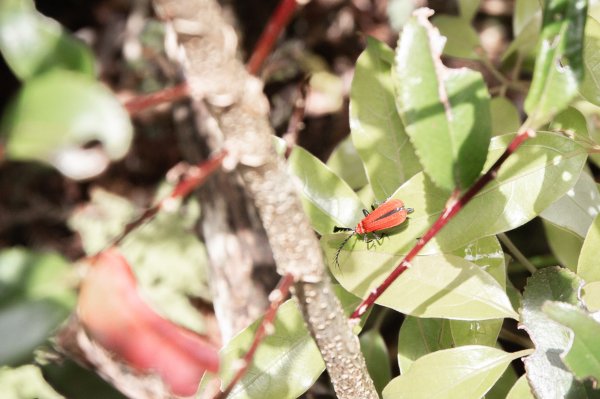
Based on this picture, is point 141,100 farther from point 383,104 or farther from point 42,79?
point 383,104

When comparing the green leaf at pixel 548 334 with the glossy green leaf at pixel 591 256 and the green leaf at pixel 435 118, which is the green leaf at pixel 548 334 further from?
the green leaf at pixel 435 118

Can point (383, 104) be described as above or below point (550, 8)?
below

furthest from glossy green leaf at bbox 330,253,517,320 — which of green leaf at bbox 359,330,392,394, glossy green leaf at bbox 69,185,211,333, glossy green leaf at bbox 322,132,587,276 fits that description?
glossy green leaf at bbox 69,185,211,333

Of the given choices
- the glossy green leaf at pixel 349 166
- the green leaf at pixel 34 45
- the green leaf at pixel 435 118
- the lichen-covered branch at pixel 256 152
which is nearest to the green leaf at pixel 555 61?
the green leaf at pixel 435 118

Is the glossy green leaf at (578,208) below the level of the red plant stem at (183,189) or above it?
below

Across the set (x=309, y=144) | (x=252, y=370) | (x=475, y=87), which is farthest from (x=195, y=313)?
(x=475, y=87)

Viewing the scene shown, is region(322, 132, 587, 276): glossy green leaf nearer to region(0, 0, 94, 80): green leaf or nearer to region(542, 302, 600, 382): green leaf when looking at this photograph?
region(542, 302, 600, 382): green leaf
